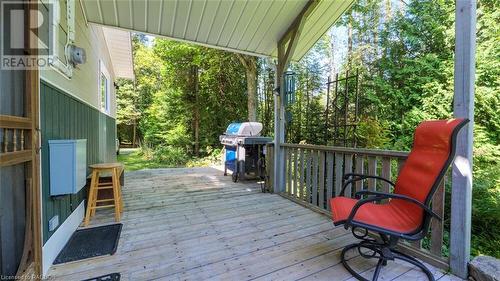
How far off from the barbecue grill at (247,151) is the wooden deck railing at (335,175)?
63cm

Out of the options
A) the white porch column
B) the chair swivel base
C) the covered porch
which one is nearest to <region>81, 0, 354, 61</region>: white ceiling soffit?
the covered porch

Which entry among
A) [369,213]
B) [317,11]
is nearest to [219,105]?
[317,11]

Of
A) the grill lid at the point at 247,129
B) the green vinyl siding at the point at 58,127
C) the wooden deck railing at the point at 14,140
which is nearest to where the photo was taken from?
the wooden deck railing at the point at 14,140

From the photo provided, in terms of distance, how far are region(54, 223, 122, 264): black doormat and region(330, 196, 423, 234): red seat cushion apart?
6.89ft

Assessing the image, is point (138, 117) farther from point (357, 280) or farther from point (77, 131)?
point (357, 280)

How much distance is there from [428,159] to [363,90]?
6.35 metres

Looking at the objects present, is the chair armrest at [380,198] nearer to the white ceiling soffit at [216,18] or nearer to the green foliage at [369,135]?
the white ceiling soffit at [216,18]

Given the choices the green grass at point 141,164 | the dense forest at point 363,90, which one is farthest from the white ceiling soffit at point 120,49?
the green grass at point 141,164

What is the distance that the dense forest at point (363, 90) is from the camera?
212 inches

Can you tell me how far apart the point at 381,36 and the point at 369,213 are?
8.78 metres

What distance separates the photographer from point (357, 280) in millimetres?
1897

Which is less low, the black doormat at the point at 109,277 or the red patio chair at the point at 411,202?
the red patio chair at the point at 411,202

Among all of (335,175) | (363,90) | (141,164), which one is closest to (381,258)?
(335,175)

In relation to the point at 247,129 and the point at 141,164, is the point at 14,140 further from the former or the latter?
the point at 141,164
